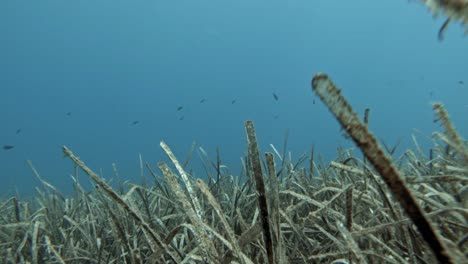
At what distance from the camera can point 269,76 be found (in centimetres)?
8869

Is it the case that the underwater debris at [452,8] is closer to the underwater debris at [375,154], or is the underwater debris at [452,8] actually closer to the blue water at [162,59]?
the underwater debris at [375,154]

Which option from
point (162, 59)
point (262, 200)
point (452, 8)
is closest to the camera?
point (452, 8)

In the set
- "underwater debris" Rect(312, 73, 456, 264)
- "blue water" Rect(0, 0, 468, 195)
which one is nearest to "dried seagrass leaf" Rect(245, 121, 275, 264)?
"underwater debris" Rect(312, 73, 456, 264)

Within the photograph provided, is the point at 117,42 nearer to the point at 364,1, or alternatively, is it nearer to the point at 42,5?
the point at 42,5

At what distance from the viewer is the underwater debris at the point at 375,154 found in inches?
18.7

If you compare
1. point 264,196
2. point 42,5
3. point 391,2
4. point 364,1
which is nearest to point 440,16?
point 264,196

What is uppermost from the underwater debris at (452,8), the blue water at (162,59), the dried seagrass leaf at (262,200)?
the blue water at (162,59)

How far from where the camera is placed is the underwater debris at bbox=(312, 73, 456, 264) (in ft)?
1.56

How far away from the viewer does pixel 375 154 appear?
0.48 metres

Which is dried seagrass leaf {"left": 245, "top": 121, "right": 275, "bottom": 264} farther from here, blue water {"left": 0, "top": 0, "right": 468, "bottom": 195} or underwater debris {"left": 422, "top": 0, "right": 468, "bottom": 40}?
blue water {"left": 0, "top": 0, "right": 468, "bottom": 195}

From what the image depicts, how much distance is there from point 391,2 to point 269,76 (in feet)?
84.9

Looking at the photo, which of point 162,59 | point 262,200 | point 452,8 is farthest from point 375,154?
point 162,59

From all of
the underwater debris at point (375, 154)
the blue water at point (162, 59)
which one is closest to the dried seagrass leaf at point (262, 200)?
the underwater debris at point (375, 154)

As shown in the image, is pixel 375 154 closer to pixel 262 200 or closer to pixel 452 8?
pixel 452 8
